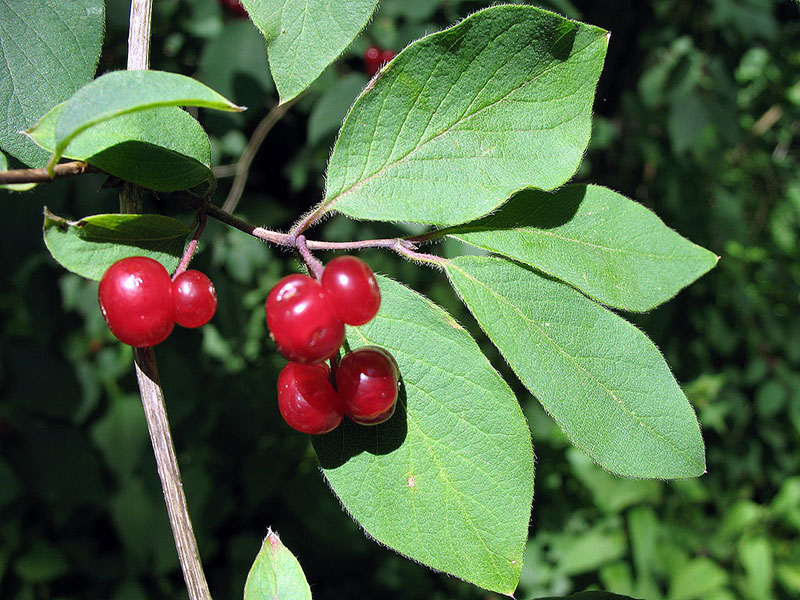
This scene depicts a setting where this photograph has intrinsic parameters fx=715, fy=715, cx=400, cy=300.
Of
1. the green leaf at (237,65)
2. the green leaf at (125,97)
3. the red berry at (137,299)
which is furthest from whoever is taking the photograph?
the green leaf at (237,65)

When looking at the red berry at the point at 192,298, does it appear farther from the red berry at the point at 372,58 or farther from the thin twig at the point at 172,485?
the red berry at the point at 372,58

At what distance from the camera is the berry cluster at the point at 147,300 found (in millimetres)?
604

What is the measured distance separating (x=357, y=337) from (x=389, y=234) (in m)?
1.36

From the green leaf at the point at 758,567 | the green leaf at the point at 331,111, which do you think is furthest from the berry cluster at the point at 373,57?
the green leaf at the point at 758,567

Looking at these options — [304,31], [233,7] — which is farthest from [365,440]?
[233,7]

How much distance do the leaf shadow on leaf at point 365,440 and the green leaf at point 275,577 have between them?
0.29ft

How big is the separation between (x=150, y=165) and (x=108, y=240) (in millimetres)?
77

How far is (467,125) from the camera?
67 cm

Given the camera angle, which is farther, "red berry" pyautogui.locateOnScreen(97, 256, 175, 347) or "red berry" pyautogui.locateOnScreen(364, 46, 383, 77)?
"red berry" pyautogui.locateOnScreen(364, 46, 383, 77)

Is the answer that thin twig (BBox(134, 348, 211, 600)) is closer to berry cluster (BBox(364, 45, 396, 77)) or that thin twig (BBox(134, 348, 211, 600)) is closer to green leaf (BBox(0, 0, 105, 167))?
green leaf (BBox(0, 0, 105, 167))

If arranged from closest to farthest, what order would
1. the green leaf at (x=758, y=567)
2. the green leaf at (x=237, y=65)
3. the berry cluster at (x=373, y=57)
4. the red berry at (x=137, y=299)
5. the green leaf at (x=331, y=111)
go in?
the red berry at (x=137, y=299), the green leaf at (x=237, y=65), the green leaf at (x=331, y=111), the berry cluster at (x=373, y=57), the green leaf at (x=758, y=567)

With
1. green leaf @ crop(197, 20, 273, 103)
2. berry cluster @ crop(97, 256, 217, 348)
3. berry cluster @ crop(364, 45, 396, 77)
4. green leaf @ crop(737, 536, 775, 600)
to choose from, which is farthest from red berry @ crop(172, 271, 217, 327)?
green leaf @ crop(737, 536, 775, 600)

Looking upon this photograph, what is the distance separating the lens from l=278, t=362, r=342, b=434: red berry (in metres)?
0.65

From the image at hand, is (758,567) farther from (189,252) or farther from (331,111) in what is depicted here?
(189,252)
